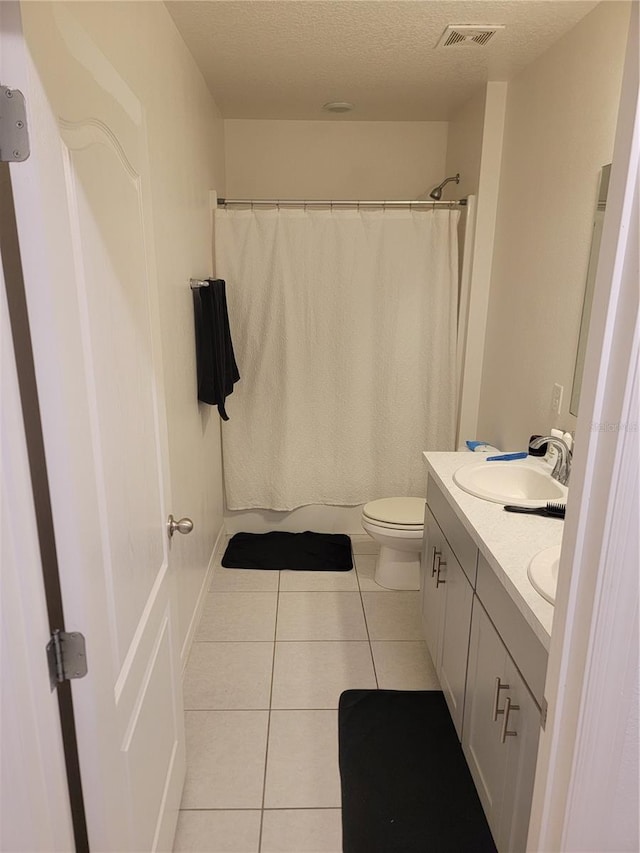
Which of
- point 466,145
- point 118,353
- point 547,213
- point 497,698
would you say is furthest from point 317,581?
point 466,145

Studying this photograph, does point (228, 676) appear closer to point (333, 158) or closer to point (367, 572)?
point (367, 572)

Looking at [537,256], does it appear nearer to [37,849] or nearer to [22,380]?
[22,380]

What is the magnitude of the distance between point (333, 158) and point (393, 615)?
2.65 metres

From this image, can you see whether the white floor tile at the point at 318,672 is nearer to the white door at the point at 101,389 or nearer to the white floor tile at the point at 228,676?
the white floor tile at the point at 228,676

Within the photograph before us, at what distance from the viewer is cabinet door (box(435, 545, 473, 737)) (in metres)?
1.75

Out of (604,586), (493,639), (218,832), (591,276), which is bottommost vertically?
(218,832)

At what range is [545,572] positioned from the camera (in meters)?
1.32

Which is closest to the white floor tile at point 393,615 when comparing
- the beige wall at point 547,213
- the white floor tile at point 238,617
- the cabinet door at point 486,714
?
the white floor tile at point 238,617

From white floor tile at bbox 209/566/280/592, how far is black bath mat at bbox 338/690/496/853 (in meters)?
0.91

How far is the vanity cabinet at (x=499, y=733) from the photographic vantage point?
4.06 feet

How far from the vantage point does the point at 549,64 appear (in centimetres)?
220

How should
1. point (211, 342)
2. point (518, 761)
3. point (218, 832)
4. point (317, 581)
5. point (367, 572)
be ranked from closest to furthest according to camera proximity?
1. point (518, 761)
2. point (218, 832)
3. point (211, 342)
4. point (317, 581)
5. point (367, 572)

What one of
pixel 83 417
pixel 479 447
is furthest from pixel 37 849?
pixel 479 447

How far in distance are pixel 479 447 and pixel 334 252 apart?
1331 mm
